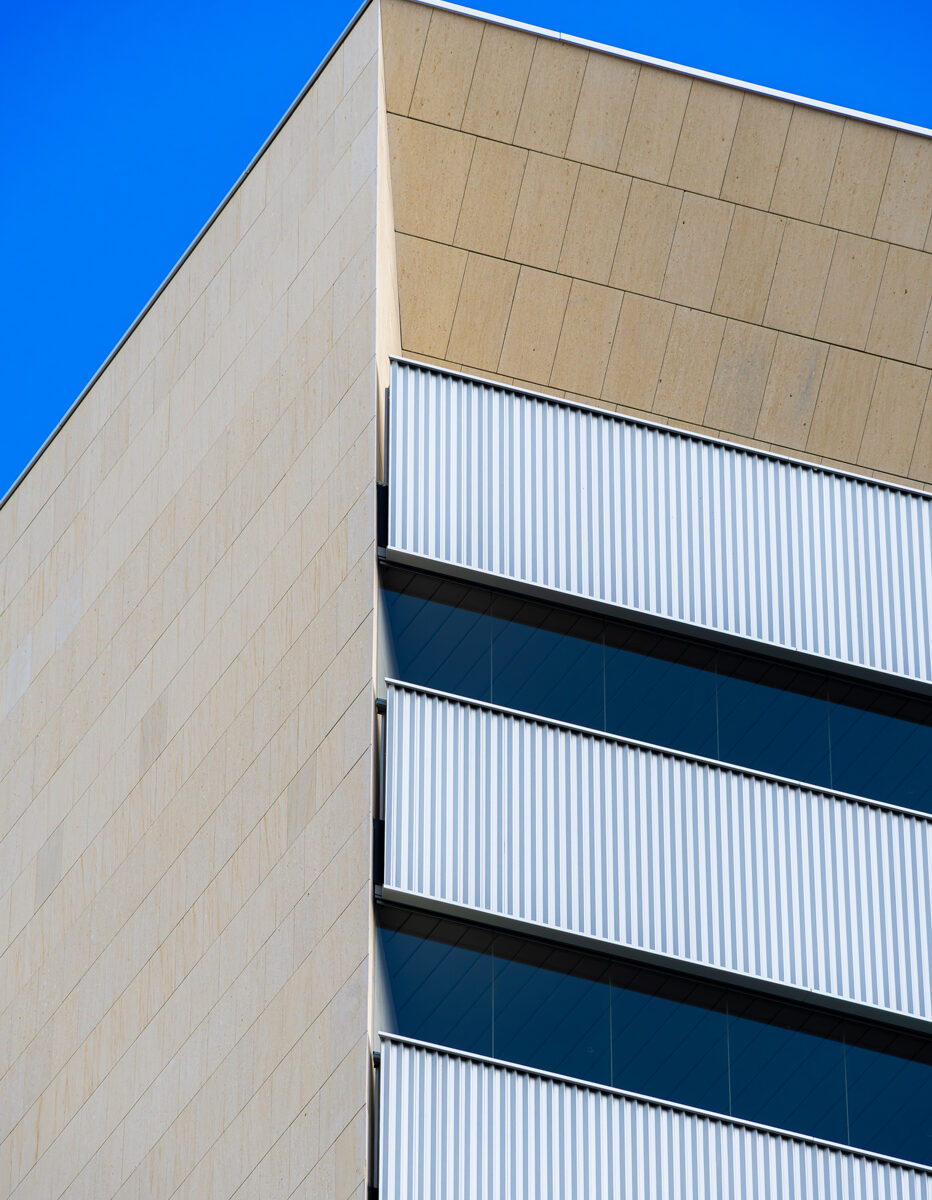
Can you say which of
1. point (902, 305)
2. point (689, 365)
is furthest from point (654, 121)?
point (902, 305)

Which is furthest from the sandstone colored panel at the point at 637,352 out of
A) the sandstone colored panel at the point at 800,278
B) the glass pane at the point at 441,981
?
the glass pane at the point at 441,981

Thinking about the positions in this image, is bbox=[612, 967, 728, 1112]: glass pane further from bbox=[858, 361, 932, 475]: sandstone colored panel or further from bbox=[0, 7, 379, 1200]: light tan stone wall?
bbox=[858, 361, 932, 475]: sandstone colored panel

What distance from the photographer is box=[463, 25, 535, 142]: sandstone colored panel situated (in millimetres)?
24953

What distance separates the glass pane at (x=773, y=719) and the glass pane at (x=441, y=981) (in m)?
3.50

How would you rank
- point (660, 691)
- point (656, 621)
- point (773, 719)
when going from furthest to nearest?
point (773, 719)
point (656, 621)
point (660, 691)

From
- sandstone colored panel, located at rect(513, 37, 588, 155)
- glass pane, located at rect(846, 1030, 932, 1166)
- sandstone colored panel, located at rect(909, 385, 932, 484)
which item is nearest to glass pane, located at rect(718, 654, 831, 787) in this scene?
glass pane, located at rect(846, 1030, 932, 1166)

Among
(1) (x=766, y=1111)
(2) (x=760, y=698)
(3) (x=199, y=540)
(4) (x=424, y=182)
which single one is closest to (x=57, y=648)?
(3) (x=199, y=540)

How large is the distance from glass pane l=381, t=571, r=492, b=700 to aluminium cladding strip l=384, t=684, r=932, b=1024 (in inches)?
16.0

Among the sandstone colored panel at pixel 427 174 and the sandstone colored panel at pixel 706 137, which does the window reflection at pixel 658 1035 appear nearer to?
the sandstone colored panel at pixel 427 174

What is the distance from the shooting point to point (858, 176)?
83.2ft

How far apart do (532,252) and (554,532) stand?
14.8ft

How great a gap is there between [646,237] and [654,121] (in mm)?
1284

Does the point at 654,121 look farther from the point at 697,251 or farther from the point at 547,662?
the point at 547,662

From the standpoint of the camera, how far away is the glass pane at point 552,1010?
19562 mm
